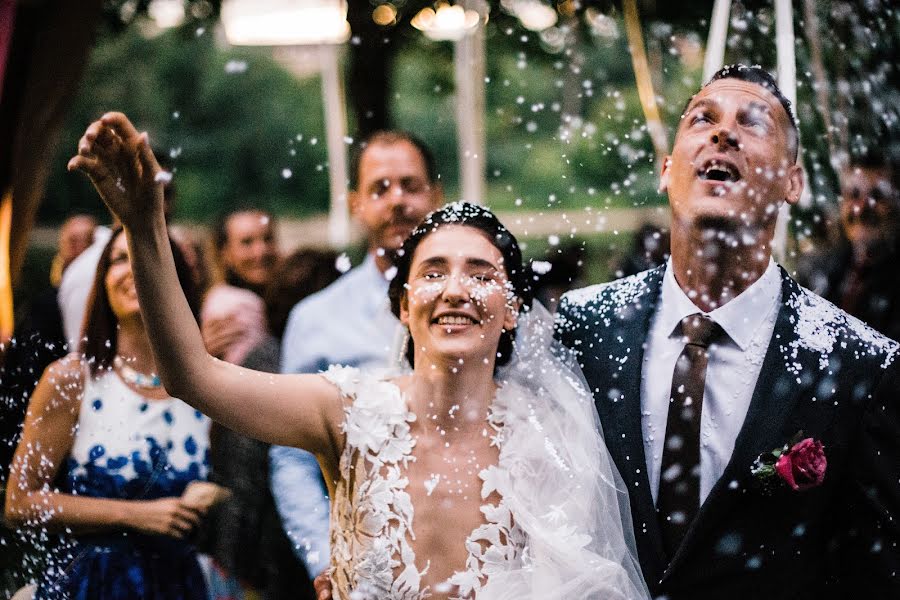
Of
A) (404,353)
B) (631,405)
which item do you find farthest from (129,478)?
(631,405)

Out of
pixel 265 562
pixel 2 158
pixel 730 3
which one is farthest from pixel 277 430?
pixel 2 158

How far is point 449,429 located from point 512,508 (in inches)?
9.3

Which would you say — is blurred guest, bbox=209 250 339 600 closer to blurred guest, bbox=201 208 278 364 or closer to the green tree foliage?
blurred guest, bbox=201 208 278 364

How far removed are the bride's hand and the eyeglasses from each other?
107 centimetres

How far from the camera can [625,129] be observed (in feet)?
8.43

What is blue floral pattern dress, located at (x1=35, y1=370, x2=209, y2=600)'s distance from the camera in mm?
2604

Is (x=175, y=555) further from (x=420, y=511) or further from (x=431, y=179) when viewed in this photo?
(x=431, y=179)

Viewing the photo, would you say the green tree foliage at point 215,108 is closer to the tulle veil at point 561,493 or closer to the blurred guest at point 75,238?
the blurred guest at point 75,238

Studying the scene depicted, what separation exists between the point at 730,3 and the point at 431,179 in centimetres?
103

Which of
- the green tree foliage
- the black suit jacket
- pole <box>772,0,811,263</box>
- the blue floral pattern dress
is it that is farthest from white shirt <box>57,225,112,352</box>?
the green tree foliage

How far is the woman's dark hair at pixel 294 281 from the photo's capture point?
3857 mm

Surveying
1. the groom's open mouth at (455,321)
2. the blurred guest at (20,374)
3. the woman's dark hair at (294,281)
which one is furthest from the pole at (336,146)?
the groom's open mouth at (455,321)

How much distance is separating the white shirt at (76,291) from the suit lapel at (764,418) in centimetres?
192

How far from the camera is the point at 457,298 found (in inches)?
83.5
